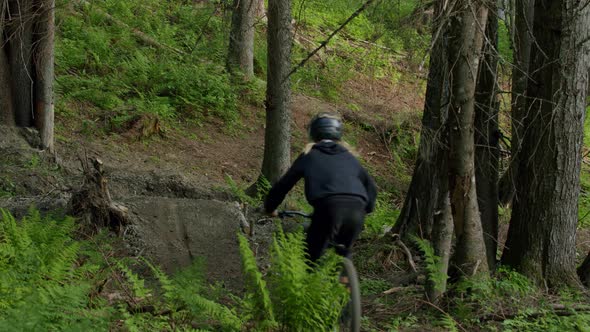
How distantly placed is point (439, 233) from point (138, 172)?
6810 mm

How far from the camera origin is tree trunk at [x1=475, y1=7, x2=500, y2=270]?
9.10 metres

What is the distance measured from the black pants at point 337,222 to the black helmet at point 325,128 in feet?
2.01

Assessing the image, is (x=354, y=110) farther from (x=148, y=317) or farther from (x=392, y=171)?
(x=148, y=317)

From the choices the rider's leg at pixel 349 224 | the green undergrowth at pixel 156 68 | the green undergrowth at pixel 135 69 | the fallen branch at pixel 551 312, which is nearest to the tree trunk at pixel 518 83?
the fallen branch at pixel 551 312

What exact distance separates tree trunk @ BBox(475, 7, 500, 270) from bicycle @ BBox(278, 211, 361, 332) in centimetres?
369

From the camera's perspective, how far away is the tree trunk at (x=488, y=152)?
910 centimetres

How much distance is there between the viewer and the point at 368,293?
28.5ft

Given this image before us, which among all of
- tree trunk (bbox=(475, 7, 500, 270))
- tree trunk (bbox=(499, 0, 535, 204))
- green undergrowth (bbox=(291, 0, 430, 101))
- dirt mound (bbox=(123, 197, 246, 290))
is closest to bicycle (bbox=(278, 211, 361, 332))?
dirt mound (bbox=(123, 197, 246, 290))

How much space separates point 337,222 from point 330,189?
0.89ft

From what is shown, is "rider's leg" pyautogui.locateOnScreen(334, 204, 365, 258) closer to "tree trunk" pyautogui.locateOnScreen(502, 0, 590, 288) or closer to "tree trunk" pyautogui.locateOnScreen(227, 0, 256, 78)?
"tree trunk" pyautogui.locateOnScreen(502, 0, 590, 288)

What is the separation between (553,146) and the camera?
8656 millimetres

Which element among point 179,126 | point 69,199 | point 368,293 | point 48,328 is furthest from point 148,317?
point 179,126

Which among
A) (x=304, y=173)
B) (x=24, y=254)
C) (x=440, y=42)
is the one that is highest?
(x=440, y=42)

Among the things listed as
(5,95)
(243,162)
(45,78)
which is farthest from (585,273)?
(5,95)
